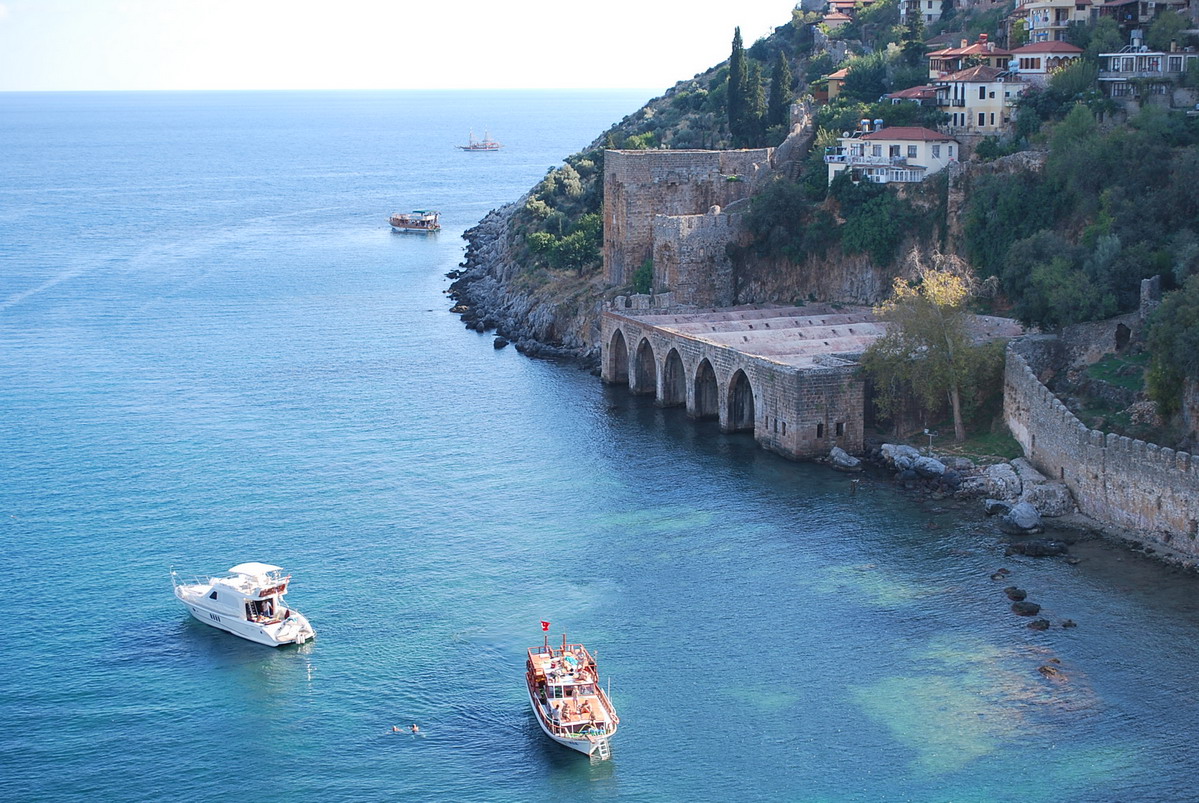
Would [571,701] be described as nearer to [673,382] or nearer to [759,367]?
[759,367]

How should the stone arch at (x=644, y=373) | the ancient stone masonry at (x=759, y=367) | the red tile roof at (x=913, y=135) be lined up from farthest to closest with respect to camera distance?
the red tile roof at (x=913, y=135), the stone arch at (x=644, y=373), the ancient stone masonry at (x=759, y=367)

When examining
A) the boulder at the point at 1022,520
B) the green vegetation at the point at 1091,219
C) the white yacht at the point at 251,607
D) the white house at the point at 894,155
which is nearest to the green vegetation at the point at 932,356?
the green vegetation at the point at 1091,219

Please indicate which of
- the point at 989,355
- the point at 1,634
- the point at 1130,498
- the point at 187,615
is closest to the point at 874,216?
the point at 989,355

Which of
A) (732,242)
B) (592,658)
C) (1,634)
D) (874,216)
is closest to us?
(592,658)

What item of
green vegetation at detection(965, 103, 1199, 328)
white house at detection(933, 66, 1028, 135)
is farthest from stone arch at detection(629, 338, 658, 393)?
white house at detection(933, 66, 1028, 135)

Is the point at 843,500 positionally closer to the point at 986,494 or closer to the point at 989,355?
the point at 986,494

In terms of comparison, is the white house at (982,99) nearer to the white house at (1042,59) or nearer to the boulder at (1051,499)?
the white house at (1042,59)
